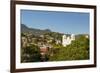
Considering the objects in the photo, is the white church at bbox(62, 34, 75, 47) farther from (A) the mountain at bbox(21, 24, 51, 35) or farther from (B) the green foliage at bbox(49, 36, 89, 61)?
(A) the mountain at bbox(21, 24, 51, 35)

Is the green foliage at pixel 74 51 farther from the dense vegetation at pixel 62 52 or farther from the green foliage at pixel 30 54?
the green foliage at pixel 30 54

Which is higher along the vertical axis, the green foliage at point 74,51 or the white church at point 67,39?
the white church at point 67,39

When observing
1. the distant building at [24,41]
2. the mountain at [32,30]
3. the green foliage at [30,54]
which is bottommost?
the green foliage at [30,54]

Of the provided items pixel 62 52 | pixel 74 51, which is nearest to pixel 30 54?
pixel 62 52

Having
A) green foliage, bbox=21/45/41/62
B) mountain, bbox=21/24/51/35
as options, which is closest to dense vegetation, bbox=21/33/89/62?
green foliage, bbox=21/45/41/62

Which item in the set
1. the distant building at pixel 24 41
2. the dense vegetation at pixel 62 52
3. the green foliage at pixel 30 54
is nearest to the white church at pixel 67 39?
the dense vegetation at pixel 62 52

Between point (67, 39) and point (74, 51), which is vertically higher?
point (67, 39)

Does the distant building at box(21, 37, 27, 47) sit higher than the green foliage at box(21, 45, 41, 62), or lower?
higher

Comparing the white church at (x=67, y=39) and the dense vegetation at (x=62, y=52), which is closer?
the dense vegetation at (x=62, y=52)

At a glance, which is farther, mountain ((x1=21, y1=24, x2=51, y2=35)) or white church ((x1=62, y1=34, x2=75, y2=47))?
white church ((x1=62, y1=34, x2=75, y2=47))

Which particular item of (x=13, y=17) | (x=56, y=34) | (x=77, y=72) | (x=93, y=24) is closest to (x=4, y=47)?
(x=13, y=17)

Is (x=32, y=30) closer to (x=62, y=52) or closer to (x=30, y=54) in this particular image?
(x=30, y=54)
